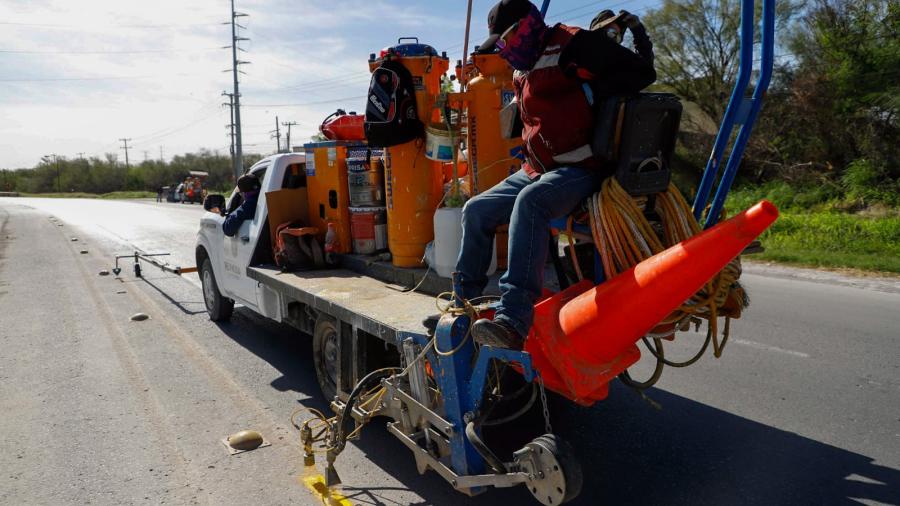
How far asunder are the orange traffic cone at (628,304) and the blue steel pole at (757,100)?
0.42 meters

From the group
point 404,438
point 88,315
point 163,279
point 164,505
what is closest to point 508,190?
point 404,438

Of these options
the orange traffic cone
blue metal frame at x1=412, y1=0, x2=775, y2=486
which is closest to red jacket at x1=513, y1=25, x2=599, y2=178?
blue metal frame at x1=412, y1=0, x2=775, y2=486

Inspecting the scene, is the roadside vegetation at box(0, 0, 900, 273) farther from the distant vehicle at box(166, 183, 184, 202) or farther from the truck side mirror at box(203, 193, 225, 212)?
the distant vehicle at box(166, 183, 184, 202)

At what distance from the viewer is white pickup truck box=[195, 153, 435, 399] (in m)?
4.48

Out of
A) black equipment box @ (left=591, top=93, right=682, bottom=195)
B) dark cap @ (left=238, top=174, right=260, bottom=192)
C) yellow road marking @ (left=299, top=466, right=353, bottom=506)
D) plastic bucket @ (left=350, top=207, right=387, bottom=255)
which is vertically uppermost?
black equipment box @ (left=591, top=93, right=682, bottom=195)

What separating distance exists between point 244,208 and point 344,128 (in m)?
1.40

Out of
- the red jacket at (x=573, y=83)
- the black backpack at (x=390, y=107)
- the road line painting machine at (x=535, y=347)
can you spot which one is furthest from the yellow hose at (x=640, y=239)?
the black backpack at (x=390, y=107)

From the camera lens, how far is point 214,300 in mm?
8055

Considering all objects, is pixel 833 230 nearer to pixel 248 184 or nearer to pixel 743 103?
pixel 248 184

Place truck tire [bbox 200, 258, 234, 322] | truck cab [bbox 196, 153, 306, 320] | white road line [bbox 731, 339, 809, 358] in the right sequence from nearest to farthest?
white road line [bbox 731, 339, 809, 358] → truck cab [bbox 196, 153, 306, 320] → truck tire [bbox 200, 258, 234, 322]

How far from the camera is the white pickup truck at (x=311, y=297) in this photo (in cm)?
448

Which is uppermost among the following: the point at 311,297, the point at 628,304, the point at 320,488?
the point at 628,304

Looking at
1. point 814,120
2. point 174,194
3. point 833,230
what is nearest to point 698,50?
point 814,120

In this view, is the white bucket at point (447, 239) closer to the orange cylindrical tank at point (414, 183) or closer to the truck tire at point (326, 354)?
the orange cylindrical tank at point (414, 183)
